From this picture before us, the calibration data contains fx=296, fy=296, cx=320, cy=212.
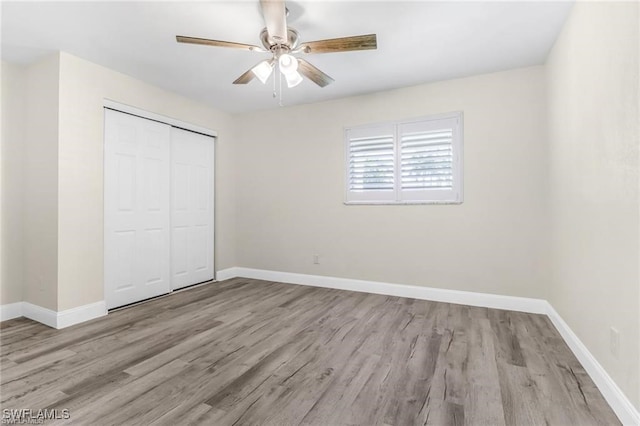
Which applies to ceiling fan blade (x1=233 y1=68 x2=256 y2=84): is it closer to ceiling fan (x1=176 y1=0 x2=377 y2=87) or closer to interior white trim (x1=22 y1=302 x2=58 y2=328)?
ceiling fan (x1=176 y1=0 x2=377 y2=87)

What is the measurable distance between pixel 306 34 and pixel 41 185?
295 centimetres

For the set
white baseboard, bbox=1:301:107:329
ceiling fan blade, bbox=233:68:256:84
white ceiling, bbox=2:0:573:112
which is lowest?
white baseboard, bbox=1:301:107:329

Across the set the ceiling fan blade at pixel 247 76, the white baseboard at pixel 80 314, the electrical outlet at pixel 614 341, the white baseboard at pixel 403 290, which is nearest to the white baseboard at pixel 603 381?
the electrical outlet at pixel 614 341

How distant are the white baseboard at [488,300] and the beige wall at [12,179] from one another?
2.22m

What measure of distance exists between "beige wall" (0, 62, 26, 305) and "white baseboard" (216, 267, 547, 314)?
2.22 meters

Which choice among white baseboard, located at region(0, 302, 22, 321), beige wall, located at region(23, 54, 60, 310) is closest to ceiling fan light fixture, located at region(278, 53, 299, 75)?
beige wall, located at region(23, 54, 60, 310)

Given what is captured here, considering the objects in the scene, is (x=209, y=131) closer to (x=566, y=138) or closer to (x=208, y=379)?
(x=208, y=379)

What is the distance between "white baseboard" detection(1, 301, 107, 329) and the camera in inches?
110

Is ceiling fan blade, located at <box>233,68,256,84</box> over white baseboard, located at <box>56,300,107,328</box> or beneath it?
over

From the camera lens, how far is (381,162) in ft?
12.6

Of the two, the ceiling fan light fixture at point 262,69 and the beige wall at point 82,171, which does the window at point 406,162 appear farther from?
the beige wall at point 82,171

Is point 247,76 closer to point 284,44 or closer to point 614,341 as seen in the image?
point 284,44

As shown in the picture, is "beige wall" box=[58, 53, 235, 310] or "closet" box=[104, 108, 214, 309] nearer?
"beige wall" box=[58, 53, 235, 310]

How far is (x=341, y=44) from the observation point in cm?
207
